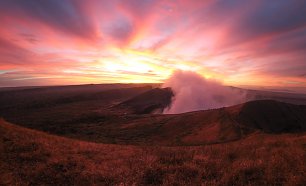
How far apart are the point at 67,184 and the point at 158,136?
76.6 feet

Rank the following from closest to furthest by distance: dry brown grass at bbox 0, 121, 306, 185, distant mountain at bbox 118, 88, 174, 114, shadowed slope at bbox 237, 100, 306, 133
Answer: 1. dry brown grass at bbox 0, 121, 306, 185
2. shadowed slope at bbox 237, 100, 306, 133
3. distant mountain at bbox 118, 88, 174, 114

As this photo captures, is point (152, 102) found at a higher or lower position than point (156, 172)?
lower

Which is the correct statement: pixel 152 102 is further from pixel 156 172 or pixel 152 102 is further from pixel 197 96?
pixel 156 172

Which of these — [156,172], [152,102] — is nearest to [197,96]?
[152,102]

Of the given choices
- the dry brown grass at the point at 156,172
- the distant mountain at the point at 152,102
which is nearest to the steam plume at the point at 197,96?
the distant mountain at the point at 152,102

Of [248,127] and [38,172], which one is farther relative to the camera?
[248,127]

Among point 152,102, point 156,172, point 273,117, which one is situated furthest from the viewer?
point 152,102

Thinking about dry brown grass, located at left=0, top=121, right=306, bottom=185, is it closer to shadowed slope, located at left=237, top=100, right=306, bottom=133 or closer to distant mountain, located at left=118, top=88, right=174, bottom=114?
shadowed slope, located at left=237, top=100, right=306, bottom=133

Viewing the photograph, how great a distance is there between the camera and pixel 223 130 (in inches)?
1041

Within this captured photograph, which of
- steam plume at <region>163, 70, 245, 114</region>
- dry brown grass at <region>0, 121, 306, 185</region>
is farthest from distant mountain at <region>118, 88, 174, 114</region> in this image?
dry brown grass at <region>0, 121, 306, 185</region>

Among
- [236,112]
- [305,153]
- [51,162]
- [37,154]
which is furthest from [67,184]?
[236,112]

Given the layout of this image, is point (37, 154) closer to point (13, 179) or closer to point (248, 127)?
point (13, 179)

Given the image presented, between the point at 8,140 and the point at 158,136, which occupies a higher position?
the point at 8,140

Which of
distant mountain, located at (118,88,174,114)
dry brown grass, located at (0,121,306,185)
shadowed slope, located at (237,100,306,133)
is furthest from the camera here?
distant mountain, located at (118,88,174,114)
